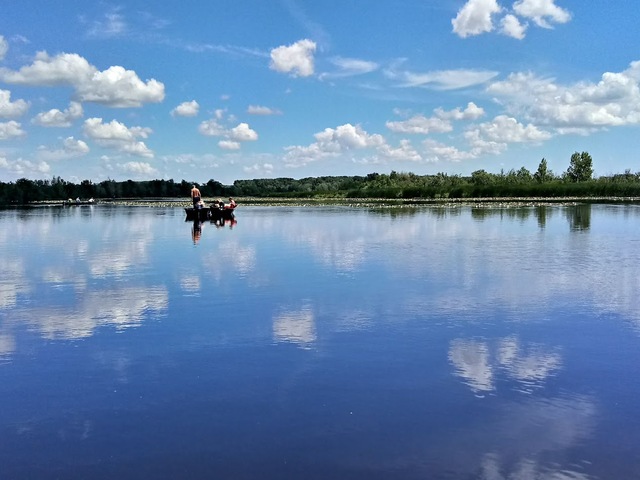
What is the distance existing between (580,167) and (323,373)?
125601 millimetres

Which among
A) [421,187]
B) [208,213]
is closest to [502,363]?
[208,213]

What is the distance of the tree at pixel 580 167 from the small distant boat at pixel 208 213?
92.6 meters

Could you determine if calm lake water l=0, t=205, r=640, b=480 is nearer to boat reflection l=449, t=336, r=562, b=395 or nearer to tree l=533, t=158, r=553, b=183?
boat reflection l=449, t=336, r=562, b=395

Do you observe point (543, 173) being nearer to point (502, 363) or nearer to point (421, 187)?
point (421, 187)

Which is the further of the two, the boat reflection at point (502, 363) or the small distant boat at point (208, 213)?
the small distant boat at point (208, 213)

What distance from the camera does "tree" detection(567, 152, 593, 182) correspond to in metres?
121

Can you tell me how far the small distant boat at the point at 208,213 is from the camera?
1903 inches

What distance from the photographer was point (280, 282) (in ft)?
56.0

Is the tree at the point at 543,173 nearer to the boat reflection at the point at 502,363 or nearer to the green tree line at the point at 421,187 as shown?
the green tree line at the point at 421,187

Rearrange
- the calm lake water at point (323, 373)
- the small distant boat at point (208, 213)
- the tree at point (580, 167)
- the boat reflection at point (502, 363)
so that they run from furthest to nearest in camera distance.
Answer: the tree at point (580, 167), the small distant boat at point (208, 213), the boat reflection at point (502, 363), the calm lake water at point (323, 373)

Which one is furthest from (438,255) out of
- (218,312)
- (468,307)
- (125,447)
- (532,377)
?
(125,447)

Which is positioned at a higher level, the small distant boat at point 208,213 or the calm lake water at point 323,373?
the small distant boat at point 208,213

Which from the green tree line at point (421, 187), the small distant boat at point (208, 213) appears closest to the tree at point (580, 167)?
the green tree line at point (421, 187)

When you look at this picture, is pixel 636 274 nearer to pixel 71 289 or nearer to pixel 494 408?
pixel 494 408
